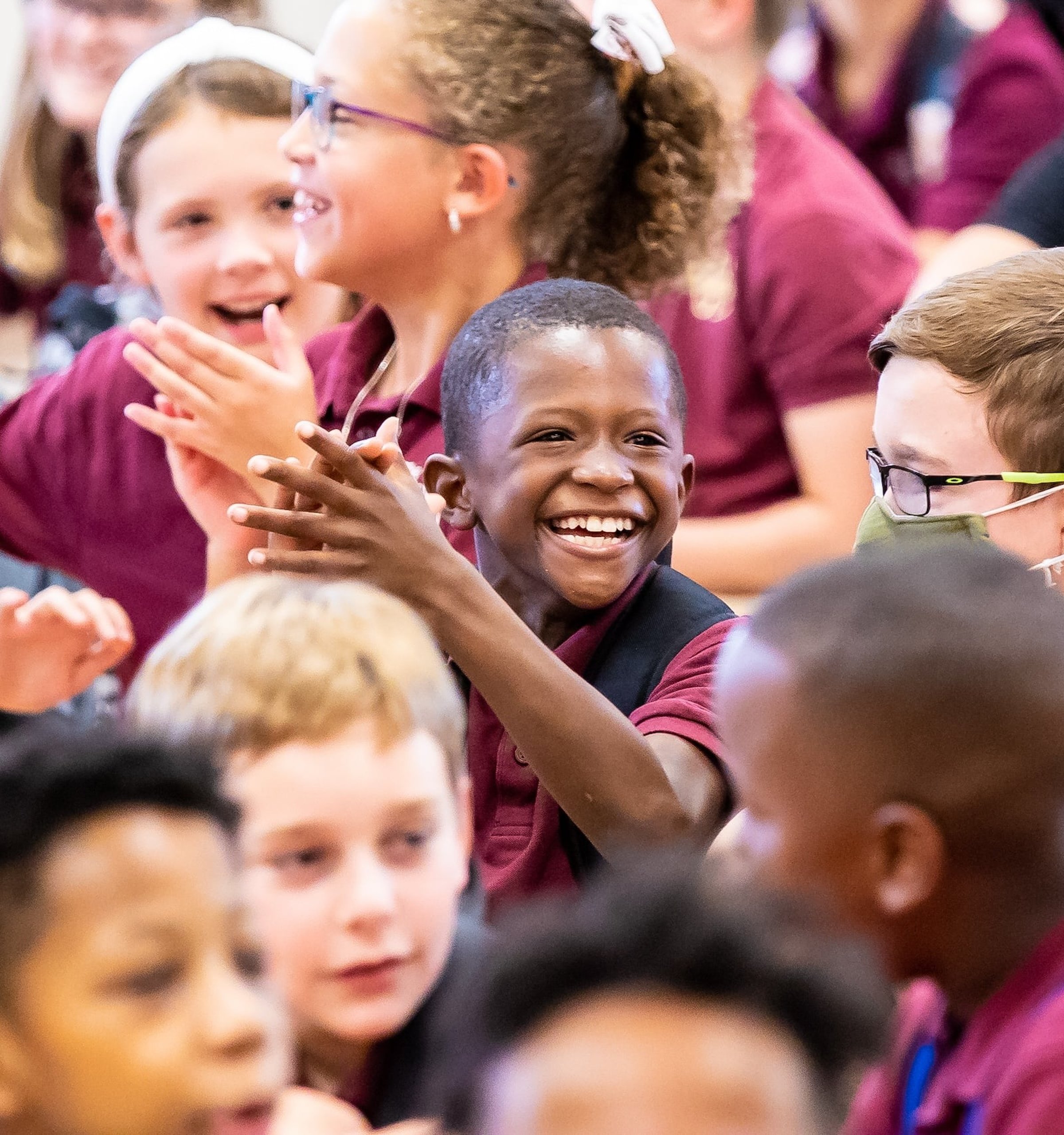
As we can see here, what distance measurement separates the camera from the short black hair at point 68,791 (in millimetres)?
1017

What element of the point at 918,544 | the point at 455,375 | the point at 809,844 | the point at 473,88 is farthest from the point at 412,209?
the point at 809,844

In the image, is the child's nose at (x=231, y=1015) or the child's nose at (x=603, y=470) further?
the child's nose at (x=603, y=470)

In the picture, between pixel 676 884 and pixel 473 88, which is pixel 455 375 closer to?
pixel 473 88

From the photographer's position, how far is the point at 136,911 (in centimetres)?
Answer: 101

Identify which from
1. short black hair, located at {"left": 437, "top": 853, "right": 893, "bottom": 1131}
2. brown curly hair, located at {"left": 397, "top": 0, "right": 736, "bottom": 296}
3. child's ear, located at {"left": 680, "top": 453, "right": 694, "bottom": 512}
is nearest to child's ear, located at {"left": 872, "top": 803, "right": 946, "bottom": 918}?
short black hair, located at {"left": 437, "top": 853, "right": 893, "bottom": 1131}

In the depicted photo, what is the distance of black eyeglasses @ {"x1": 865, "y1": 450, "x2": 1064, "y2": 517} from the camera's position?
1856 millimetres

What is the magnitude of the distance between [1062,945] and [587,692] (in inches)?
21.3

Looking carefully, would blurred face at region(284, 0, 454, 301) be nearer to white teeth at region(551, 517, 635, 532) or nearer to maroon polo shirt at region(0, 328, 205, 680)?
maroon polo shirt at region(0, 328, 205, 680)

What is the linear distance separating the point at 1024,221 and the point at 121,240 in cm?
126

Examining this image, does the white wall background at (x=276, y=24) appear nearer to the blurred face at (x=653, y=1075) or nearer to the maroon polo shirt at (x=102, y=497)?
the maroon polo shirt at (x=102, y=497)

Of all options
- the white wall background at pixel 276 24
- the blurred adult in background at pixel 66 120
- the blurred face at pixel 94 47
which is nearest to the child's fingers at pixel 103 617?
the blurred adult in background at pixel 66 120

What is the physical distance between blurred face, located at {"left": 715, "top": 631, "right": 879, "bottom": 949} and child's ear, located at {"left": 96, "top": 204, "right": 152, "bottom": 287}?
1606 mm

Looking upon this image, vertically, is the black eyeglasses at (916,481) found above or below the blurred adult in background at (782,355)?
below

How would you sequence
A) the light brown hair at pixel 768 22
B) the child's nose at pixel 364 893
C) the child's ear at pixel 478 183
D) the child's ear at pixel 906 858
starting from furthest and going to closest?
1. the light brown hair at pixel 768 22
2. the child's ear at pixel 478 183
3. the child's nose at pixel 364 893
4. the child's ear at pixel 906 858
